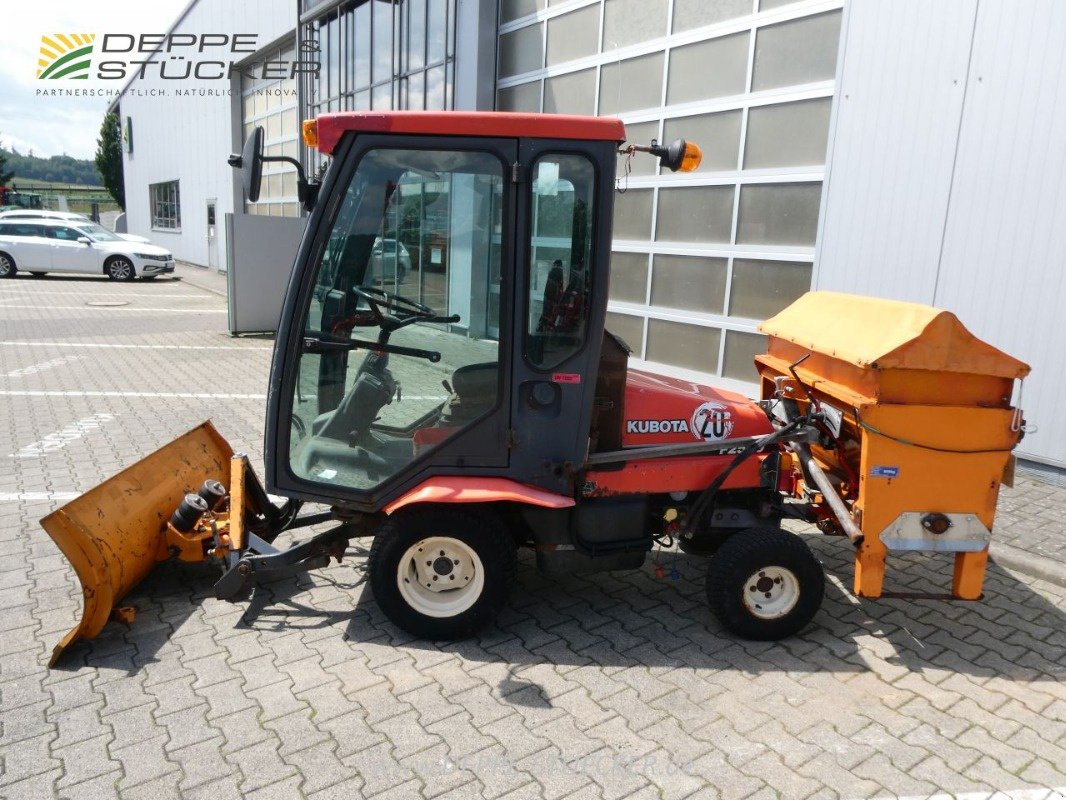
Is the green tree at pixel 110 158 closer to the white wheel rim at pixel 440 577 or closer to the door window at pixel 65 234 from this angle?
the door window at pixel 65 234

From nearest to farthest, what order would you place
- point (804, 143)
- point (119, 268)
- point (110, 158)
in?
point (804, 143) → point (119, 268) → point (110, 158)

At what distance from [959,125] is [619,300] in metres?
4.06

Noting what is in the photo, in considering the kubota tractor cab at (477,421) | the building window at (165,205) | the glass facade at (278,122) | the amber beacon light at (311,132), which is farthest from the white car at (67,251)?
the amber beacon light at (311,132)

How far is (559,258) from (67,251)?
21.8 m

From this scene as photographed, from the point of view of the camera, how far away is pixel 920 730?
3061mm

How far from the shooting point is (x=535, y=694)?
10.6ft

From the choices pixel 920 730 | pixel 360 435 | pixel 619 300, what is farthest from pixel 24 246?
pixel 920 730

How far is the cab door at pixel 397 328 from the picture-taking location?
3307 millimetres

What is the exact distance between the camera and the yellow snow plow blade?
3.34m

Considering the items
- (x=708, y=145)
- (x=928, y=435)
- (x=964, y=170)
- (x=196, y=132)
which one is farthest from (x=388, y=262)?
(x=196, y=132)

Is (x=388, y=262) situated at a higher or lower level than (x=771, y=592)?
higher

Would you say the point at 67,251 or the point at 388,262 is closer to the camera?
the point at 388,262

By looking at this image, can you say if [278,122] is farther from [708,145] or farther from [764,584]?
[764,584]

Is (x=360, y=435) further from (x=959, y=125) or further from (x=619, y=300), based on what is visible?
(x=619, y=300)
